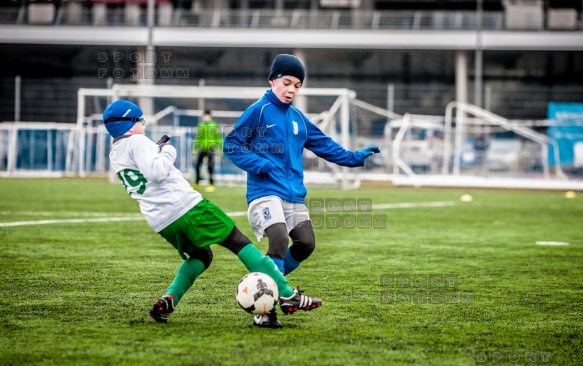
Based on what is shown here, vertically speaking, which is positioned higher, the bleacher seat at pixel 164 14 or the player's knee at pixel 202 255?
the bleacher seat at pixel 164 14

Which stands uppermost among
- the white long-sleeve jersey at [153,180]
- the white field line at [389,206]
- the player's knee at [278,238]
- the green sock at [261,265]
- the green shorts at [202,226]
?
the white long-sleeve jersey at [153,180]

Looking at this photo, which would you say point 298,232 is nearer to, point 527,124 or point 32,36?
point 527,124

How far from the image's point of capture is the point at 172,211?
5.08 m

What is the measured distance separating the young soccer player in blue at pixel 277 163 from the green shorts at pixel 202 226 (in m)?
0.42

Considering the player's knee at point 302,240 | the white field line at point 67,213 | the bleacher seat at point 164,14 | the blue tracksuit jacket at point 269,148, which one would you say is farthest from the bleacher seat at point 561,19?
the player's knee at point 302,240

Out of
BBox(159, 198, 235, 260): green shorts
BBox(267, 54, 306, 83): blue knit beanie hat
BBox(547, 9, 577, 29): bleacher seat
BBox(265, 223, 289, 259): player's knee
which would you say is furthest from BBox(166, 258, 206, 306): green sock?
BBox(547, 9, 577, 29): bleacher seat

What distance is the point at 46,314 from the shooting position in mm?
5344

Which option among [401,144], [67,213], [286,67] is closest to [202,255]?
[286,67]

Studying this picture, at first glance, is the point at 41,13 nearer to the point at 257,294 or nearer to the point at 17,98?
the point at 17,98

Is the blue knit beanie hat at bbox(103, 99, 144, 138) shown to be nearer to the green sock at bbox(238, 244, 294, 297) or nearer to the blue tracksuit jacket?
the blue tracksuit jacket

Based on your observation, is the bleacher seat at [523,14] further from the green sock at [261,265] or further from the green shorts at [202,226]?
the green shorts at [202,226]

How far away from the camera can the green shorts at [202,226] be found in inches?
199

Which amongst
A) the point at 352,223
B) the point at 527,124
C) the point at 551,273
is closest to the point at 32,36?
the point at 527,124

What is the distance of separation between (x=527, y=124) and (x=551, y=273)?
1916cm
